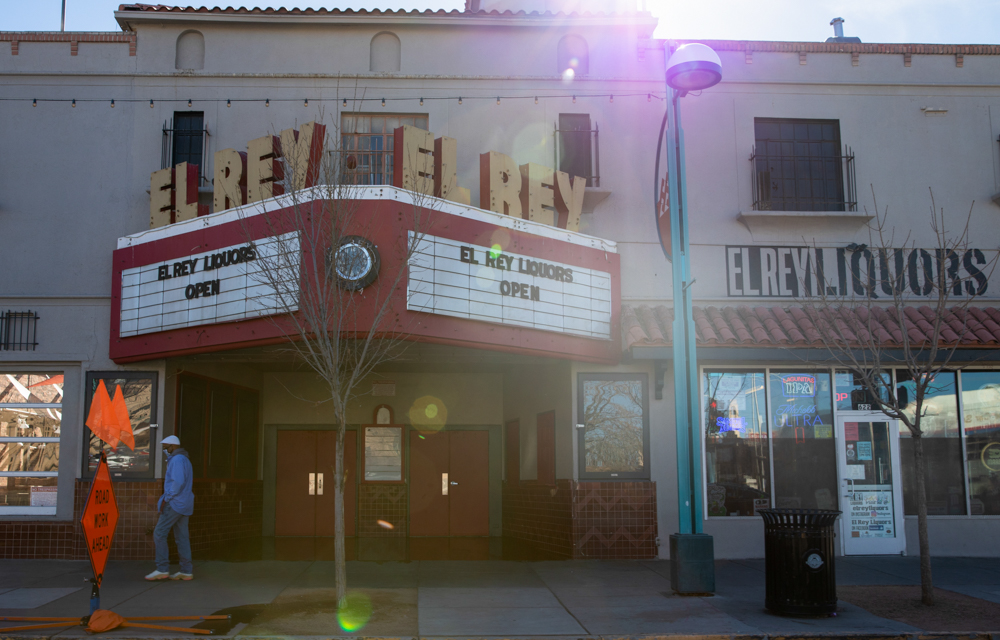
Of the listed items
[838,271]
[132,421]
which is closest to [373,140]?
[132,421]

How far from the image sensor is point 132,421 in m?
12.7

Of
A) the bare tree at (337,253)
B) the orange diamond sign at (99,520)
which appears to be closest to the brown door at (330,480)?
the bare tree at (337,253)

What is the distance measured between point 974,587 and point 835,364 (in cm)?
389

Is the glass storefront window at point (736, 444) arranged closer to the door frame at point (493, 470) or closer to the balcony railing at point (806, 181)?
the balcony railing at point (806, 181)

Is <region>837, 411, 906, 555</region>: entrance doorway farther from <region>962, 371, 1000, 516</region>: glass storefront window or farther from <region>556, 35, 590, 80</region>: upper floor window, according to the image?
<region>556, 35, 590, 80</region>: upper floor window

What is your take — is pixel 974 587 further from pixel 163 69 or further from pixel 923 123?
pixel 163 69

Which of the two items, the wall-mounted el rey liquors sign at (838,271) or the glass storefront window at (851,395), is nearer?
the glass storefront window at (851,395)

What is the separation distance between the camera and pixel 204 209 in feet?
40.2

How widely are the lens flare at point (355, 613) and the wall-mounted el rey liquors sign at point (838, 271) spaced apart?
799 cm

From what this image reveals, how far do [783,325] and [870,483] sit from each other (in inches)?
116

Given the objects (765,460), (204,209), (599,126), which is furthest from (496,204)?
(765,460)

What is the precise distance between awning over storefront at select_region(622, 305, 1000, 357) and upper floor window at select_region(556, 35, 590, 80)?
438cm

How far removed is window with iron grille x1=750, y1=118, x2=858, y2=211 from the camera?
1401 cm

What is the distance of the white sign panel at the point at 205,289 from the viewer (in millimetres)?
10602
